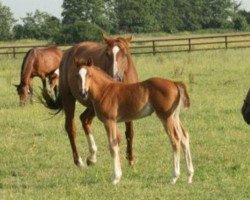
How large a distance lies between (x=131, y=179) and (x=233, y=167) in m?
1.38

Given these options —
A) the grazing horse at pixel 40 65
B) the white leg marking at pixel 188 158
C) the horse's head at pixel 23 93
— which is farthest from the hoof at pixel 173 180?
the grazing horse at pixel 40 65

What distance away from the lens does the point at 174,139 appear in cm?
733

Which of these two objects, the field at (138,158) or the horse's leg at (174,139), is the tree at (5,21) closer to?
the field at (138,158)

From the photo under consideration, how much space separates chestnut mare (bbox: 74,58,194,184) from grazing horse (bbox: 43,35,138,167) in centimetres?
69

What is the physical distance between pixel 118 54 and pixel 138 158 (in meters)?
1.59

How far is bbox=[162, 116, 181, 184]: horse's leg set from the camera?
7.26m

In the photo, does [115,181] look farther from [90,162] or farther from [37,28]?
[37,28]

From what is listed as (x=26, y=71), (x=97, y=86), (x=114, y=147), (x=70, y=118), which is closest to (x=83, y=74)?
(x=97, y=86)

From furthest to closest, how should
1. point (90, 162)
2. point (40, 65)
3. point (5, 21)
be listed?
point (5, 21)
point (40, 65)
point (90, 162)

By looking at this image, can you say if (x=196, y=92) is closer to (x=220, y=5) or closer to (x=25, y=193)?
(x=25, y=193)

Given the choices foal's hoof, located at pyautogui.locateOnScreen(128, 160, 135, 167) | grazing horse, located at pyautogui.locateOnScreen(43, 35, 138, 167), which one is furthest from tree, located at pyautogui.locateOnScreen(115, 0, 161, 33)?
foal's hoof, located at pyautogui.locateOnScreen(128, 160, 135, 167)

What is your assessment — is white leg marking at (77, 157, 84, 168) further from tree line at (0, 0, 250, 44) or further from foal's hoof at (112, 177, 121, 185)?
tree line at (0, 0, 250, 44)

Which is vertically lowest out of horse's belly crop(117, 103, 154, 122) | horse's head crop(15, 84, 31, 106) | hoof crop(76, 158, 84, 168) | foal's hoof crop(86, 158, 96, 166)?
horse's head crop(15, 84, 31, 106)

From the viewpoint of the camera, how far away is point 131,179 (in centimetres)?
771
